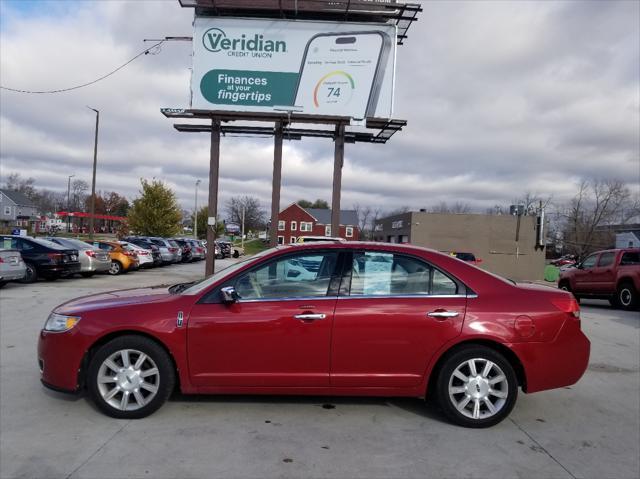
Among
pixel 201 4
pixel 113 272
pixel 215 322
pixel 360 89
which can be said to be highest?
pixel 201 4

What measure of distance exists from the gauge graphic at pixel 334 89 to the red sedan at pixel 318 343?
37.1 ft

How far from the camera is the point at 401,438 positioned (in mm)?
3867

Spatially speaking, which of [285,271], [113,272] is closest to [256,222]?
[113,272]

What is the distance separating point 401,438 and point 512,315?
143cm

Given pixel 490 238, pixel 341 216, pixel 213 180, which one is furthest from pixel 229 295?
pixel 341 216

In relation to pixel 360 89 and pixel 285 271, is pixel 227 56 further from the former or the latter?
pixel 285 271

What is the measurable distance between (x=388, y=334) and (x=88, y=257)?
16.4m

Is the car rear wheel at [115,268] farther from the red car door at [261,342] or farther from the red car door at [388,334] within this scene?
the red car door at [388,334]

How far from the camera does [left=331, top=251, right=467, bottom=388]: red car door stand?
4066 mm

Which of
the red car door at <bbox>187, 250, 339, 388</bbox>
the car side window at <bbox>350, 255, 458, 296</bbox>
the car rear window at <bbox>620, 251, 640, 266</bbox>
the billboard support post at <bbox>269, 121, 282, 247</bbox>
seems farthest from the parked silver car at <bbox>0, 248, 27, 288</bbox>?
the car rear window at <bbox>620, 251, 640, 266</bbox>

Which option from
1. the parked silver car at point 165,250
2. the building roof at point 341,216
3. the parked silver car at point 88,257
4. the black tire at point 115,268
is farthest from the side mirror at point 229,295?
the building roof at point 341,216

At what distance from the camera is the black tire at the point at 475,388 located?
4.11 m

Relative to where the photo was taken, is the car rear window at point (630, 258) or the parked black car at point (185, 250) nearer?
the car rear window at point (630, 258)

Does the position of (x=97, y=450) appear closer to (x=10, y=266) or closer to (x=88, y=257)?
(x=10, y=266)
